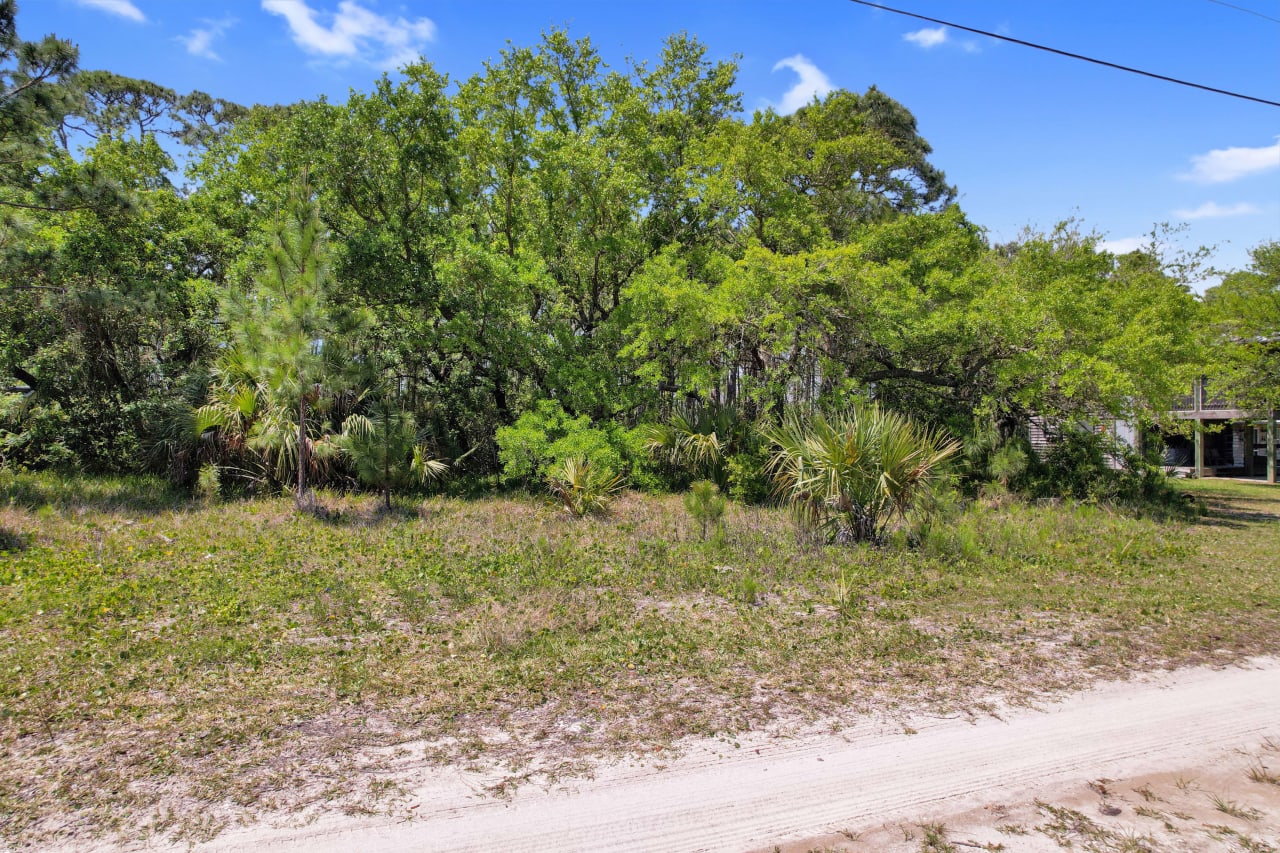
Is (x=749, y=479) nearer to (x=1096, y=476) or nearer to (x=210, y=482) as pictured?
(x=1096, y=476)

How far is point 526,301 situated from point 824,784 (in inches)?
442

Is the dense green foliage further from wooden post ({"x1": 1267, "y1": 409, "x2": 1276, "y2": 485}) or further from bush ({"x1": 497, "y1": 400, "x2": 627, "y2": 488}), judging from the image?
wooden post ({"x1": 1267, "y1": 409, "x2": 1276, "y2": 485})

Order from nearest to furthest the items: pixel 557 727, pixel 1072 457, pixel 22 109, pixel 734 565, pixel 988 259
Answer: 1. pixel 557 727
2. pixel 734 565
3. pixel 22 109
4. pixel 1072 457
5. pixel 988 259

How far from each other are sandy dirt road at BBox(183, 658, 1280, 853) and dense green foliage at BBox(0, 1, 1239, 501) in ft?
26.2

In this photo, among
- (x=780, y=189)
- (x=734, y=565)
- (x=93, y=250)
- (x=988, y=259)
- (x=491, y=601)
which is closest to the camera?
(x=491, y=601)

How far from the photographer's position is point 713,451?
13.5m

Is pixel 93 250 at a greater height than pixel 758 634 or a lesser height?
greater

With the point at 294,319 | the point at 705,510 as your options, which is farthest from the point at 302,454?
the point at 705,510

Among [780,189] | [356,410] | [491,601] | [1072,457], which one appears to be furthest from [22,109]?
[1072,457]

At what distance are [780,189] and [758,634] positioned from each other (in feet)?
37.5

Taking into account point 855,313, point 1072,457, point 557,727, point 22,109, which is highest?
point 22,109

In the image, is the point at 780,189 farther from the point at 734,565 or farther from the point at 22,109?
the point at 22,109

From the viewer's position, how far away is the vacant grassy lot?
3803 millimetres

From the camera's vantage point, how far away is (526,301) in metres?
13.5
